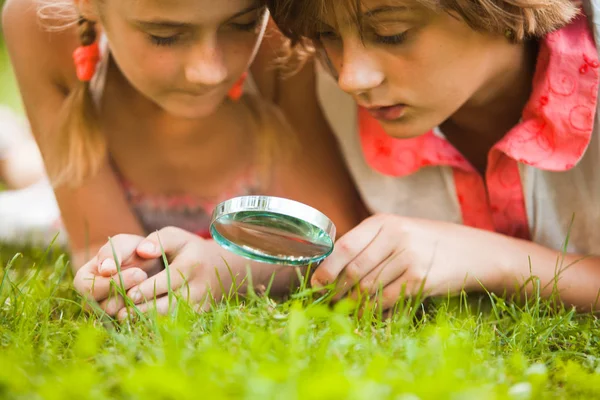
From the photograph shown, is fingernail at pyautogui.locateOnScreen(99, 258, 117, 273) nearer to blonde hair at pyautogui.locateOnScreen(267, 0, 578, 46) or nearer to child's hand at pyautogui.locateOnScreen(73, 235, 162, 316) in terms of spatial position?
child's hand at pyautogui.locateOnScreen(73, 235, 162, 316)

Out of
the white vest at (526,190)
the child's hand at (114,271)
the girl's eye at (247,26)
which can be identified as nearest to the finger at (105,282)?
the child's hand at (114,271)

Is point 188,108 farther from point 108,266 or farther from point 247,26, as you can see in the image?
point 108,266

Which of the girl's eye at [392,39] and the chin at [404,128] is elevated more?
the girl's eye at [392,39]

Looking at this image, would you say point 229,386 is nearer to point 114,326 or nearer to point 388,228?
point 114,326

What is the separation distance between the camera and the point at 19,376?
955 mm

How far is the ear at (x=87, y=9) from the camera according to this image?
5.71 feet

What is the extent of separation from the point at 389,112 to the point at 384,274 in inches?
14.7

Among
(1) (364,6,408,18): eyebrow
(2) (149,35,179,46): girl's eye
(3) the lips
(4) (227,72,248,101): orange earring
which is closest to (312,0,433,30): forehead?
(1) (364,6,408,18): eyebrow

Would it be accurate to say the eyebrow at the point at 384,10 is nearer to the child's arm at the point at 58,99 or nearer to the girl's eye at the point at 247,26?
the girl's eye at the point at 247,26

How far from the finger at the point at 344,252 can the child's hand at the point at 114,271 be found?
321mm

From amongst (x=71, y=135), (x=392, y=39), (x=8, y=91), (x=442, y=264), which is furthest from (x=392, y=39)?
(x=8, y=91)

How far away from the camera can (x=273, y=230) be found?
4.40 feet

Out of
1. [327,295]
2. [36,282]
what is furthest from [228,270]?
[36,282]

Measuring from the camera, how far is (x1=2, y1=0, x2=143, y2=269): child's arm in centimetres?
196
